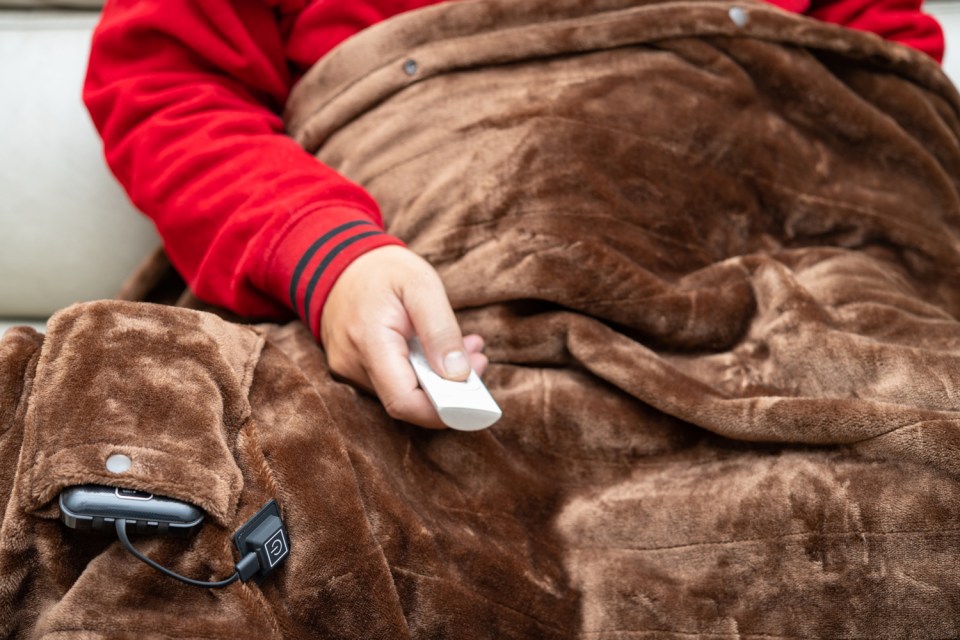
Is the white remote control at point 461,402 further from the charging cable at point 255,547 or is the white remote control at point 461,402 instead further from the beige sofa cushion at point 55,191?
the beige sofa cushion at point 55,191

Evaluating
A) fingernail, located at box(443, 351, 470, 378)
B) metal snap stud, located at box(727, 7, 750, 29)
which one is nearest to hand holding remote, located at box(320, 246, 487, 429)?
fingernail, located at box(443, 351, 470, 378)

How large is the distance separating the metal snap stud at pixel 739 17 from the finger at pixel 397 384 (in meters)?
0.42

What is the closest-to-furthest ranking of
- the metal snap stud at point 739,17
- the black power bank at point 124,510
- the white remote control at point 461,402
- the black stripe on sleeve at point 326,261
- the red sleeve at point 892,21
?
1. the black power bank at point 124,510
2. the white remote control at point 461,402
3. the black stripe on sleeve at point 326,261
4. the metal snap stud at point 739,17
5. the red sleeve at point 892,21

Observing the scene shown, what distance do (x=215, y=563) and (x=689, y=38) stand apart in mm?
567

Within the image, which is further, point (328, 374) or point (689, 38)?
point (689, 38)

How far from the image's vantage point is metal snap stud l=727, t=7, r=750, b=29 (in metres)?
0.74

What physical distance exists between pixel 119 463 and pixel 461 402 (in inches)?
7.6

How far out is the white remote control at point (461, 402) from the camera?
0.52 meters

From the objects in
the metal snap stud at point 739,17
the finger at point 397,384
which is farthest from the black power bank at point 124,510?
the metal snap stud at point 739,17

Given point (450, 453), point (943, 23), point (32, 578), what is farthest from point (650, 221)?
point (943, 23)

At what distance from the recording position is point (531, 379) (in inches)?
24.2

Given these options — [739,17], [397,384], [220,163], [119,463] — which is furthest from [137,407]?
[739,17]

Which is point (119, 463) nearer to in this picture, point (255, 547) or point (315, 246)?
point (255, 547)

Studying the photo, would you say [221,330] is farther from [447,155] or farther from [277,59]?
[277,59]
